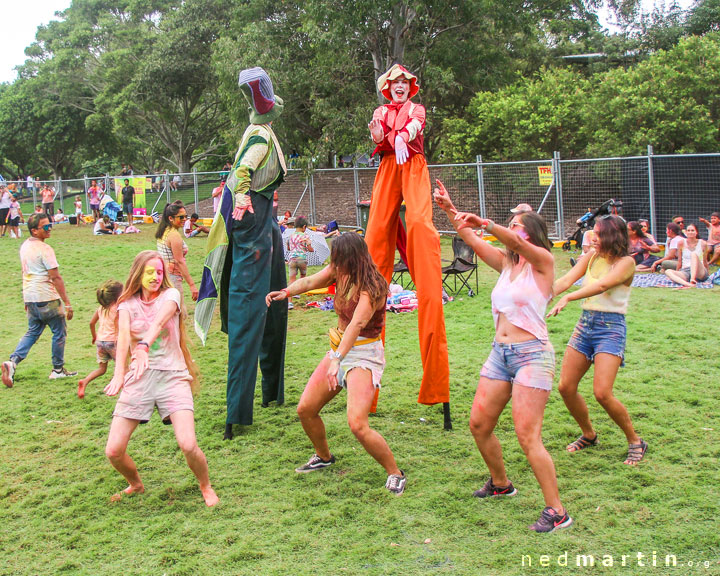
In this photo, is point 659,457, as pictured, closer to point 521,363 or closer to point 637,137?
point 521,363

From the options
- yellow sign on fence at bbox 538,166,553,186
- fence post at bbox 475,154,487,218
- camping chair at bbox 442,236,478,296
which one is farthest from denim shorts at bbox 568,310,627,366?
fence post at bbox 475,154,487,218

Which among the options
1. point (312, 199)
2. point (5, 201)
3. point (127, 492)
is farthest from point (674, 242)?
point (5, 201)

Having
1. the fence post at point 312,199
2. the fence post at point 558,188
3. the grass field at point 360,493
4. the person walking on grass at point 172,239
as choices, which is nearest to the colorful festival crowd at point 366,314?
the grass field at point 360,493

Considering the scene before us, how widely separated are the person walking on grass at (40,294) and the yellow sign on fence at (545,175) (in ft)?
39.1

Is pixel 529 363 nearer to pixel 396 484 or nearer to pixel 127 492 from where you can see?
pixel 396 484

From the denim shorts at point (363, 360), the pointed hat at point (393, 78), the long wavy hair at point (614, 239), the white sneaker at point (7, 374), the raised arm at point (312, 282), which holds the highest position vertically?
the pointed hat at point (393, 78)

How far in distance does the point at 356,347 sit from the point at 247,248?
5.54 ft

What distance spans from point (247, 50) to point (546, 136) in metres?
8.99

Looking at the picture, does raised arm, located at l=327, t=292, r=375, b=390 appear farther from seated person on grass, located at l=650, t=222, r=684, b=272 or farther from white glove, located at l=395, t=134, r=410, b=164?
seated person on grass, located at l=650, t=222, r=684, b=272

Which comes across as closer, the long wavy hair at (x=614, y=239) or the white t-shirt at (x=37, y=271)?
the long wavy hair at (x=614, y=239)

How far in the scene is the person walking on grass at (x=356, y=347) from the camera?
4.35m

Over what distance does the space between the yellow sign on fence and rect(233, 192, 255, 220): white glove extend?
12054 millimetres

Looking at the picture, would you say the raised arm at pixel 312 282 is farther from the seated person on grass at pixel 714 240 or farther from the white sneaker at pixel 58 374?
the seated person on grass at pixel 714 240

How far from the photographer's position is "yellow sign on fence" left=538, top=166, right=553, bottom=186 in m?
16.3
